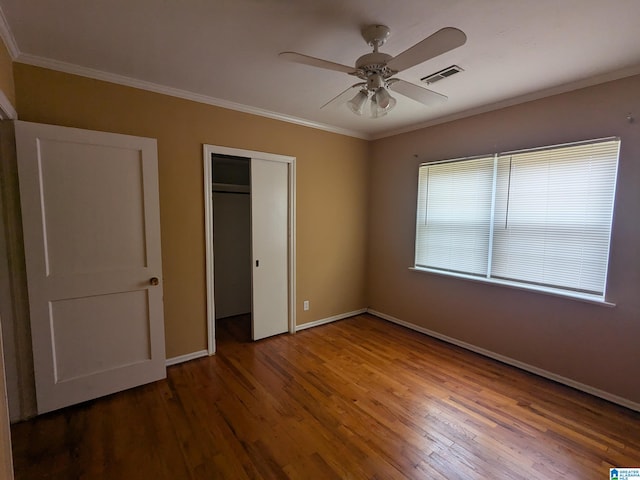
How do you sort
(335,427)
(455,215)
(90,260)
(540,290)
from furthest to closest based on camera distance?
1. (455,215)
2. (540,290)
3. (90,260)
4. (335,427)

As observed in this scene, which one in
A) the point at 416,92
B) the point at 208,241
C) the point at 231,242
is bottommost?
the point at 231,242

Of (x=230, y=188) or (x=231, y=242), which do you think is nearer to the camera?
(x=230, y=188)

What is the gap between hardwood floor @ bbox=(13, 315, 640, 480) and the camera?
5.67 feet

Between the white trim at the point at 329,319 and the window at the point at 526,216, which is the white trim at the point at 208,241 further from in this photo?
the window at the point at 526,216

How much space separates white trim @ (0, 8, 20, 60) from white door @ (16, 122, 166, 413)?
0.50 meters

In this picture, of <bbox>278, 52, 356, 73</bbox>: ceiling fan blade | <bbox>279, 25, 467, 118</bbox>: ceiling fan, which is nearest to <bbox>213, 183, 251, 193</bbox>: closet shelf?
<bbox>279, 25, 467, 118</bbox>: ceiling fan

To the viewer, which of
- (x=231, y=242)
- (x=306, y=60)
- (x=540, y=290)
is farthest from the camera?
(x=231, y=242)

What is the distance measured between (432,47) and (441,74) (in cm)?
109

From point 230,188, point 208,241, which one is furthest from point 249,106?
A: point 208,241

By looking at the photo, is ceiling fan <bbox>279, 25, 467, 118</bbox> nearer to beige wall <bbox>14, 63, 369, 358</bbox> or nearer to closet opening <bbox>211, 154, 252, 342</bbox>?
beige wall <bbox>14, 63, 369, 358</bbox>

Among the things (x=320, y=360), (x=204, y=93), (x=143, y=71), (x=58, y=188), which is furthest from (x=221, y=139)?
(x=320, y=360)

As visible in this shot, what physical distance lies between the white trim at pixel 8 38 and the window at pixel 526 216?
372 cm

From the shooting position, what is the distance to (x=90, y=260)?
2.28 m

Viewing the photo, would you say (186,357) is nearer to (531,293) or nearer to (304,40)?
(304,40)
